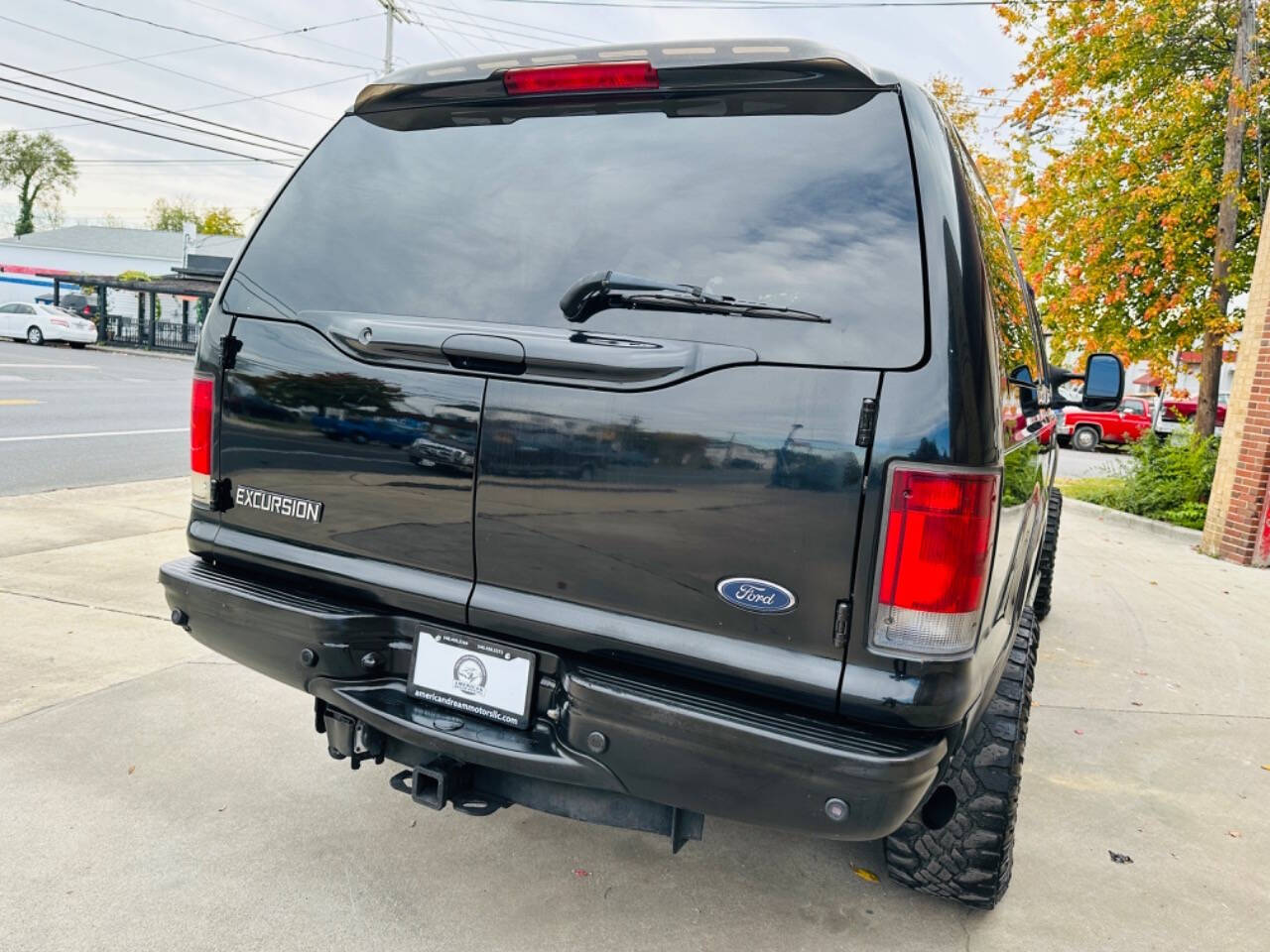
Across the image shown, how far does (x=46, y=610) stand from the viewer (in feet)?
14.4

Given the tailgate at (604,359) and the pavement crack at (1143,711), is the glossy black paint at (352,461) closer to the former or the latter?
the tailgate at (604,359)

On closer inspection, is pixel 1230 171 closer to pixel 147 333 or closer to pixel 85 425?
pixel 85 425

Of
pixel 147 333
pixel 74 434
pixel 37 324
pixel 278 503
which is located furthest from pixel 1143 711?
pixel 147 333

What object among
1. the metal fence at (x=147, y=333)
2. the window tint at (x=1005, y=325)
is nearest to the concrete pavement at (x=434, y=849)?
the window tint at (x=1005, y=325)

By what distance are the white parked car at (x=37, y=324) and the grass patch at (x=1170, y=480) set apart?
102 ft

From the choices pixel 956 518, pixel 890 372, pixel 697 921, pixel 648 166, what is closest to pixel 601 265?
pixel 648 166

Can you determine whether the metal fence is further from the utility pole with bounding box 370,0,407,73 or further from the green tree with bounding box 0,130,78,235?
the green tree with bounding box 0,130,78,235

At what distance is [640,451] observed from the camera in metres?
1.91

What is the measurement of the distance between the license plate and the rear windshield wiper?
2.56 feet

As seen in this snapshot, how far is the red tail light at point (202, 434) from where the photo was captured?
2.46 metres

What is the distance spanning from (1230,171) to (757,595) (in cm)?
1115

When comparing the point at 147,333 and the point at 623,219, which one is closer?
the point at 623,219

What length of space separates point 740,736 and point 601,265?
3.46ft

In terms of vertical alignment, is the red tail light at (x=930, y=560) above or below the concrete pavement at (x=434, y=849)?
above
